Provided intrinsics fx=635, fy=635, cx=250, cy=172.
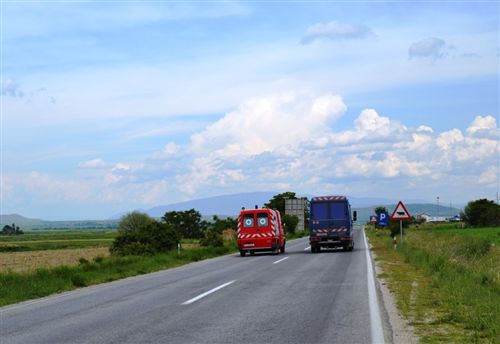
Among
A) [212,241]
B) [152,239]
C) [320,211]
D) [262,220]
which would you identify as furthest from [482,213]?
[262,220]

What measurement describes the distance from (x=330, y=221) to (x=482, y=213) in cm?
8704

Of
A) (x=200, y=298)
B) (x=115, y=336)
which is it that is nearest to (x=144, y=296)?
(x=200, y=298)

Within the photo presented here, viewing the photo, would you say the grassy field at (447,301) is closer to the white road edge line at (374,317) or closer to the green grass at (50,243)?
the white road edge line at (374,317)

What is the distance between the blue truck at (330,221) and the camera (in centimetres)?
3250

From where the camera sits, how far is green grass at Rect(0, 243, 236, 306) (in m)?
16.0

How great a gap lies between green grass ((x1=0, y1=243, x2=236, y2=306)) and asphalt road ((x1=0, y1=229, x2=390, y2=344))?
0.84 meters

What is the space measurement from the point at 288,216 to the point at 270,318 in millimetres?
66763

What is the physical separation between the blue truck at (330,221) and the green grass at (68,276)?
302 inches

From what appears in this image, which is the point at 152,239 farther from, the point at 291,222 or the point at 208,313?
the point at 208,313

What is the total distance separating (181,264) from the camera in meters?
27.8

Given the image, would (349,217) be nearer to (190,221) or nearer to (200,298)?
(200,298)

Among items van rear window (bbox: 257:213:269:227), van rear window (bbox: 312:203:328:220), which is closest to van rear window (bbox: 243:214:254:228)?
van rear window (bbox: 257:213:269:227)

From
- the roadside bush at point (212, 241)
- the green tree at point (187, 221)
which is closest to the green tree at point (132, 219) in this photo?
the green tree at point (187, 221)

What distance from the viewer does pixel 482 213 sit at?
111 meters
